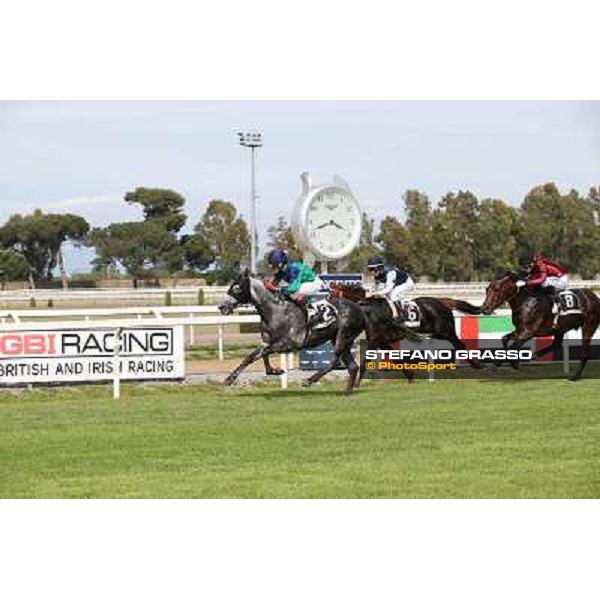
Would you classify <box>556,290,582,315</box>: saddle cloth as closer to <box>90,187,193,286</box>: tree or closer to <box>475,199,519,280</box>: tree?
<box>475,199,519,280</box>: tree

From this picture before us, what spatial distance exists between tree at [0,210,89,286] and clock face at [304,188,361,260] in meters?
8.36

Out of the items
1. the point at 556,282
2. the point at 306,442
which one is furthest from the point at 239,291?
the point at 556,282

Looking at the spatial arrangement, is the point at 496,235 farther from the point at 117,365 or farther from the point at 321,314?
the point at 117,365

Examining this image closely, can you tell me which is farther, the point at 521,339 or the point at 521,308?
the point at 521,339

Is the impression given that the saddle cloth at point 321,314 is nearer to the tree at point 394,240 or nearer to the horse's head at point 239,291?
the horse's head at point 239,291

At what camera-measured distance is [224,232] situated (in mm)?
16781

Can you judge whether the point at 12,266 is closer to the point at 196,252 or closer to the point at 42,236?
the point at 42,236

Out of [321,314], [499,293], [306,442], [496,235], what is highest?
[496,235]

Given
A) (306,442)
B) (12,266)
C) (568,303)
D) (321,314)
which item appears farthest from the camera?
(12,266)

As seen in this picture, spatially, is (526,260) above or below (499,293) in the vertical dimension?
above

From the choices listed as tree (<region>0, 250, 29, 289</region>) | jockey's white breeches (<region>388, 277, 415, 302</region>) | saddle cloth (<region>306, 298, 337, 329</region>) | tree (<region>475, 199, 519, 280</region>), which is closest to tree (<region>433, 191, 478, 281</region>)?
tree (<region>475, 199, 519, 280</region>)

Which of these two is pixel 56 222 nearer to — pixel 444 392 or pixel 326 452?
pixel 444 392

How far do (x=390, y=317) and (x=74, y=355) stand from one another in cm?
336

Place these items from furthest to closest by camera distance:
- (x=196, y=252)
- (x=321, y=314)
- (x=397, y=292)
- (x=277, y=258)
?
(x=196, y=252)
(x=397, y=292)
(x=321, y=314)
(x=277, y=258)
